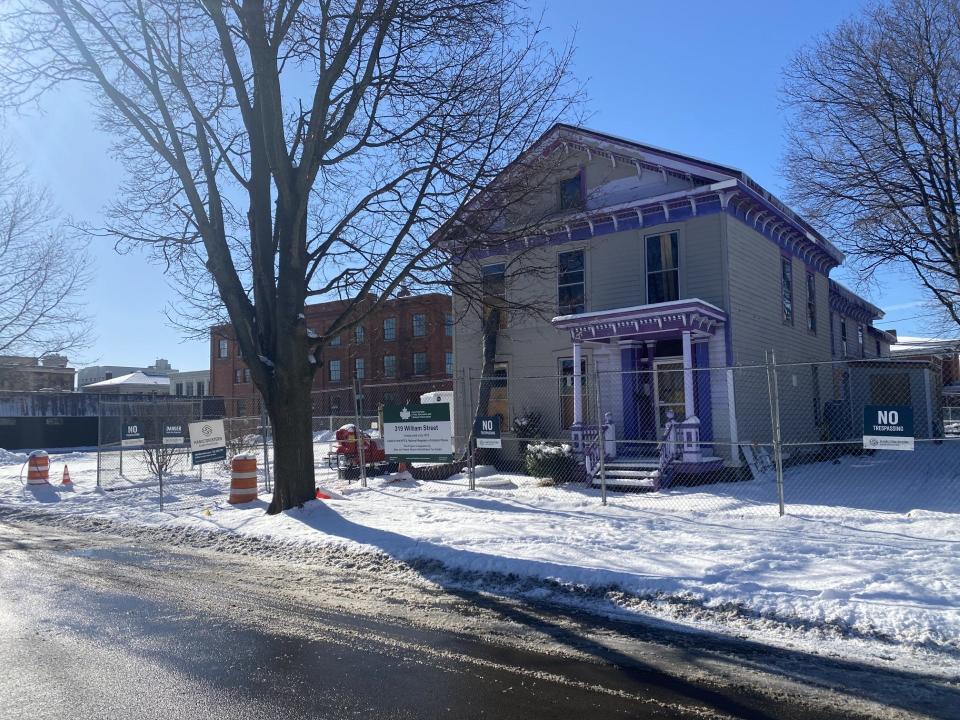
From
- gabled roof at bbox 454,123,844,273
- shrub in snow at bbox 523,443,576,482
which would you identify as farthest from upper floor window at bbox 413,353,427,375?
shrub in snow at bbox 523,443,576,482

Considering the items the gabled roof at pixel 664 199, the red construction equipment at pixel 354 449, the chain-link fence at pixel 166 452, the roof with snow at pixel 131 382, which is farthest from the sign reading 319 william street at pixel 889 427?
the roof with snow at pixel 131 382

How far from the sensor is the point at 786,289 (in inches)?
787

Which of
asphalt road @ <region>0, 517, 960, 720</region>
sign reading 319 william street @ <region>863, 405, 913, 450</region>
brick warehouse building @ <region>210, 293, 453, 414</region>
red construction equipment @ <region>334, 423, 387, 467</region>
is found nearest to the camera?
asphalt road @ <region>0, 517, 960, 720</region>

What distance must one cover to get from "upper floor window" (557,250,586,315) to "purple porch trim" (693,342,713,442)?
10.6 ft

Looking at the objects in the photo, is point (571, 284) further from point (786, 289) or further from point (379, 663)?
point (379, 663)

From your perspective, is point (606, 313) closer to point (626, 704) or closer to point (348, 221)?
point (348, 221)

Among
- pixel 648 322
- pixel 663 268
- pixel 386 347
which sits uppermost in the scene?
pixel 386 347

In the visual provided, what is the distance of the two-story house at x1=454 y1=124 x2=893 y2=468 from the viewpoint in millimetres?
16469

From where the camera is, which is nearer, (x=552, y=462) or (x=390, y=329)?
(x=552, y=462)

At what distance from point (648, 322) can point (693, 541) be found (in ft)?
26.2

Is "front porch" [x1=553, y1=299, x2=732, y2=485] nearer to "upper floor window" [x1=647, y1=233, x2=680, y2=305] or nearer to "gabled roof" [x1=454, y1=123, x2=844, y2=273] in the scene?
"upper floor window" [x1=647, y1=233, x2=680, y2=305]

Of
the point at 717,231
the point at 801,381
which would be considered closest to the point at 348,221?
the point at 717,231

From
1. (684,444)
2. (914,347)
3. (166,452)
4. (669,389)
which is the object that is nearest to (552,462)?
(684,444)

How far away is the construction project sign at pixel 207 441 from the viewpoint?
601 inches
